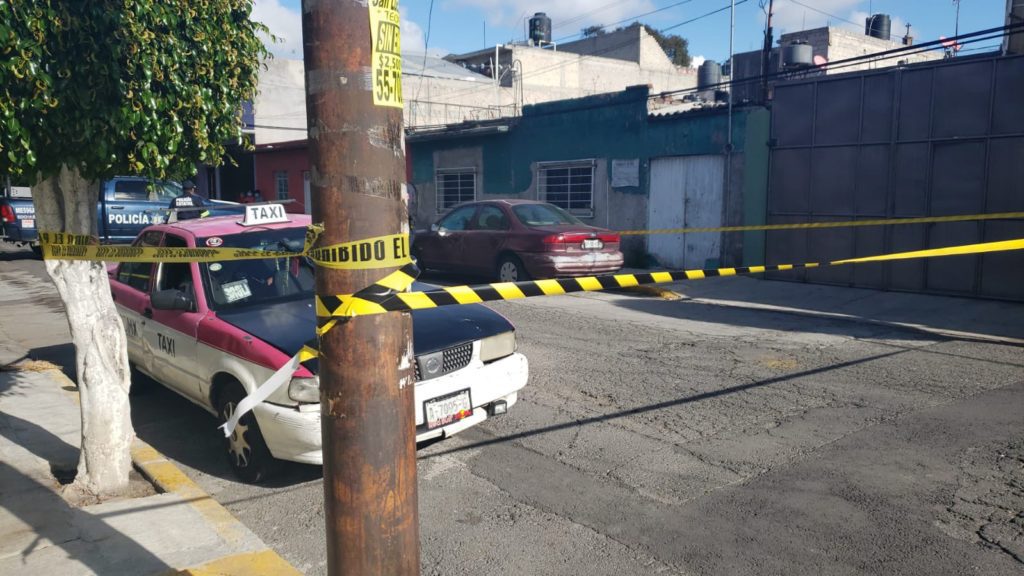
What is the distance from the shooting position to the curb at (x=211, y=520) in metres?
3.79

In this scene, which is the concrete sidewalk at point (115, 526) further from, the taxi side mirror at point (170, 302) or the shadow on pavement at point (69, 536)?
the taxi side mirror at point (170, 302)

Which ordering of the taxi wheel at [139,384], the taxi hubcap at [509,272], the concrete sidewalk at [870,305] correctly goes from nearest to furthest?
the taxi wheel at [139,384] → the concrete sidewalk at [870,305] → the taxi hubcap at [509,272]

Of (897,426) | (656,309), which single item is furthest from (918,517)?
(656,309)

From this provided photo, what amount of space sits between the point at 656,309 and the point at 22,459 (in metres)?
7.91

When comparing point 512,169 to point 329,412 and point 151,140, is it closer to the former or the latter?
point 151,140

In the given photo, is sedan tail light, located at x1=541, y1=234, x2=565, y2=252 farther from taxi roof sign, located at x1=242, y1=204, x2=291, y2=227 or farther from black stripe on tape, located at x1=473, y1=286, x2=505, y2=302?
black stripe on tape, located at x1=473, y1=286, x2=505, y2=302

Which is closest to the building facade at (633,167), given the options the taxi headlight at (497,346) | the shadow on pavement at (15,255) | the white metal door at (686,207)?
the white metal door at (686,207)

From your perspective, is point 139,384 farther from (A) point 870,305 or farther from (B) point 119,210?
(B) point 119,210

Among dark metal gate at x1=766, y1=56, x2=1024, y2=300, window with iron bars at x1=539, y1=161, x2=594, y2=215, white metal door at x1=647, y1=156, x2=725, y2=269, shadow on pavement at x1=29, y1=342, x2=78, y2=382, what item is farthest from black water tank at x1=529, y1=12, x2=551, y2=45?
shadow on pavement at x1=29, y1=342, x2=78, y2=382

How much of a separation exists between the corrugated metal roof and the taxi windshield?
91.8 ft

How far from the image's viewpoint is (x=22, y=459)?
208 inches

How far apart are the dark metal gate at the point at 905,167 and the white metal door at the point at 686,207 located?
117 cm

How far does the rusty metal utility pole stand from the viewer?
218cm

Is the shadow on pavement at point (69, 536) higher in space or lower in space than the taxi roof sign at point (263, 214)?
lower
